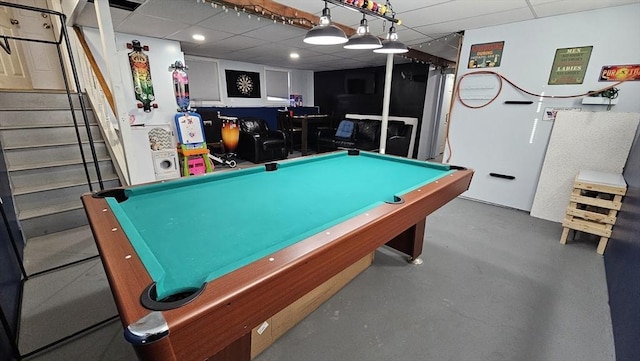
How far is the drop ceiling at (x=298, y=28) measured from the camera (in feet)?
8.99

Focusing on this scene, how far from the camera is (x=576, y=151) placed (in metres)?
2.97

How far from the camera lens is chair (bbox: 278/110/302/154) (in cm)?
700

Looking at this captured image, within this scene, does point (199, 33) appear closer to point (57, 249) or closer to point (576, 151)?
point (57, 249)

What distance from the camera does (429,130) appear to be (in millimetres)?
6383

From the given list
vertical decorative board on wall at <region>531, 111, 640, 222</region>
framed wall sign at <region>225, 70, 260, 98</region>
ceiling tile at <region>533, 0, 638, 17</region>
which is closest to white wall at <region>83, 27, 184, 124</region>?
framed wall sign at <region>225, 70, 260, 98</region>

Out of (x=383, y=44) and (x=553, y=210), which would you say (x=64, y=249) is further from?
(x=553, y=210)

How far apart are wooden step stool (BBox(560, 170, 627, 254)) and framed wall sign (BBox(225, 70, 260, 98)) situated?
21.4 feet

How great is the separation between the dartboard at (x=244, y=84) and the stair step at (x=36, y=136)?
3.94 metres

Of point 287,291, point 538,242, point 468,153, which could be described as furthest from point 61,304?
point 468,153

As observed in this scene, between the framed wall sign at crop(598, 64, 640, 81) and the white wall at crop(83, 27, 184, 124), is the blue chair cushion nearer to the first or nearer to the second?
the white wall at crop(83, 27, 184, 124)

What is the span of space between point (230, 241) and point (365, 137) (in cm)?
562

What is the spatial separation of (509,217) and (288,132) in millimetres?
5283

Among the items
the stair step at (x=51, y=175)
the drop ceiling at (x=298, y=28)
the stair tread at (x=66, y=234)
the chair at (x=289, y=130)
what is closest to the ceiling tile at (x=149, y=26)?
A: the drop ceiling at (x=298, y=28)

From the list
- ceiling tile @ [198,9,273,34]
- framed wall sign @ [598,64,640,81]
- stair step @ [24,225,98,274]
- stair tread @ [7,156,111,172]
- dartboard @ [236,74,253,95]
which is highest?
ceiling tile @ [198,9,273,34]
